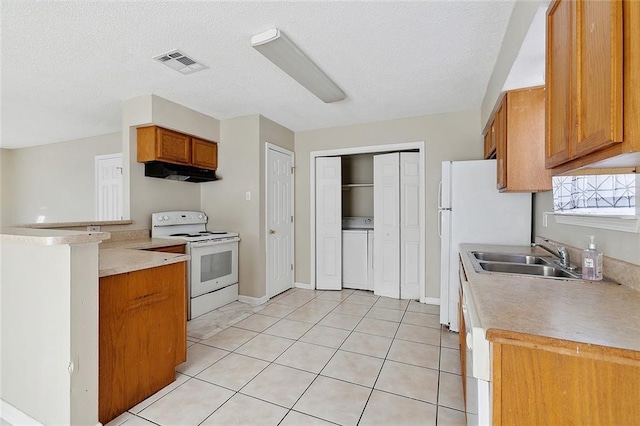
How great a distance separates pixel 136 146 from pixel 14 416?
2552 millimetres

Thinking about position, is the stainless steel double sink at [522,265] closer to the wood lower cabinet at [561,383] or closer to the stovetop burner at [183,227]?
the wood lower cabinet at [561,383]

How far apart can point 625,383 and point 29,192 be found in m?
8.08

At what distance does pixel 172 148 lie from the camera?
11.1ft

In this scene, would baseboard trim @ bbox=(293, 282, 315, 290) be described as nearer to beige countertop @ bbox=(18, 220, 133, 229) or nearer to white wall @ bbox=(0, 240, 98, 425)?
beige countertop @ bbox=(18, 220, 133, 229)

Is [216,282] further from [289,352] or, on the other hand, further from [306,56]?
[306,56]

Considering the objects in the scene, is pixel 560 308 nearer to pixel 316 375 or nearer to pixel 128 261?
pixel 316 375

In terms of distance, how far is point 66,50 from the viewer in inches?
87.9

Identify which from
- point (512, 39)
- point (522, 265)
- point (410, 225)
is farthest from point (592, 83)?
point (410, 225)

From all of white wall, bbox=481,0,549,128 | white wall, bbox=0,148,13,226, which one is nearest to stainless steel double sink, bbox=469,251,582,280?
white wall, bbox=481,0,549,128

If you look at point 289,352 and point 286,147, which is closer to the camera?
point 289,352

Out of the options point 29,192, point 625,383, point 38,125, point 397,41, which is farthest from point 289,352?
point 29,192

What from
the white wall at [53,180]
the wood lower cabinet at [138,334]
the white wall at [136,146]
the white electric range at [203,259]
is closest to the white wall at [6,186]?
the white wall at [53,180]

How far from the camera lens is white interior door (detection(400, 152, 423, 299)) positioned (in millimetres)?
3871

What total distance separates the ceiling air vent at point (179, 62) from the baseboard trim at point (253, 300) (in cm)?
263
